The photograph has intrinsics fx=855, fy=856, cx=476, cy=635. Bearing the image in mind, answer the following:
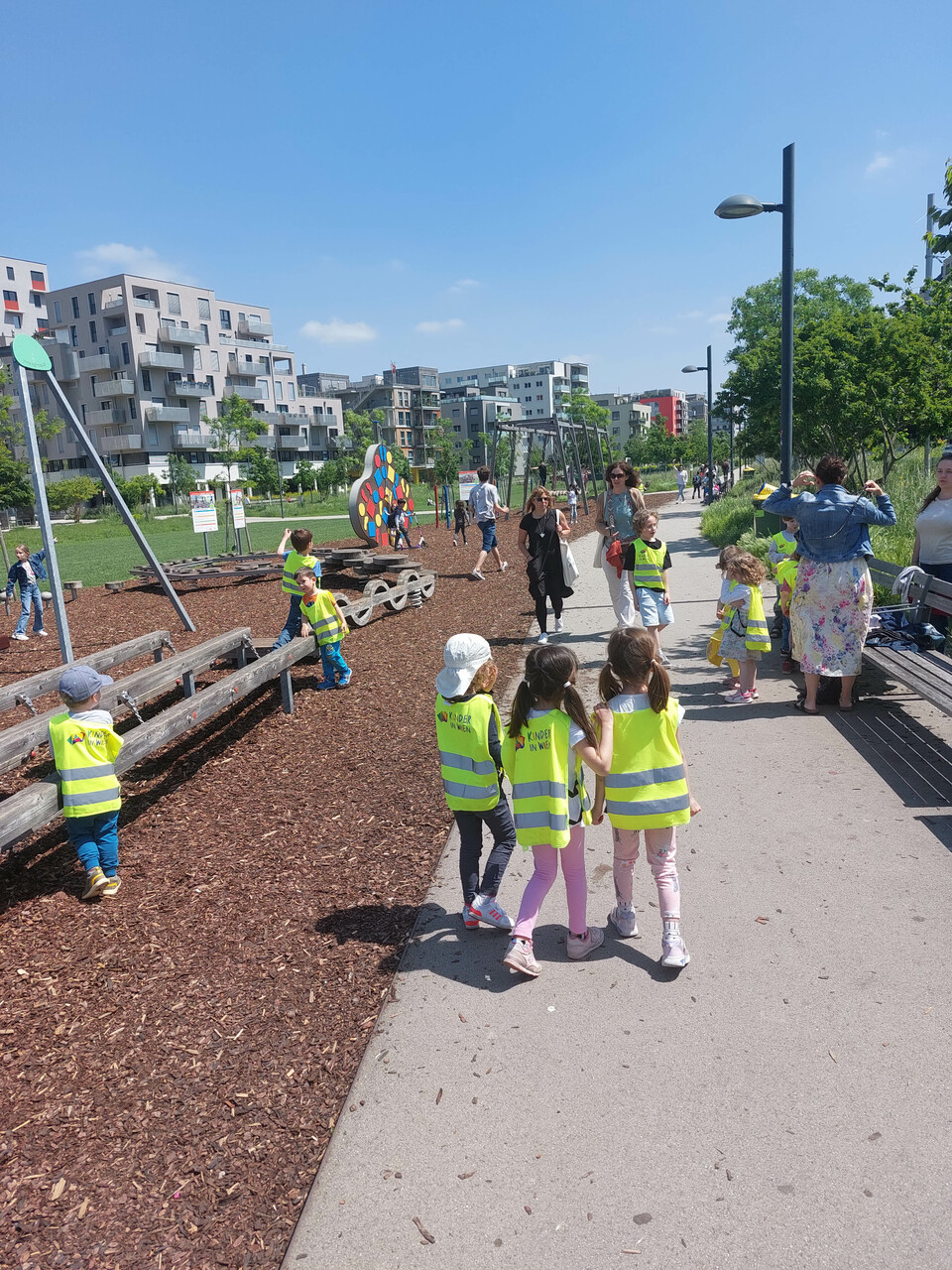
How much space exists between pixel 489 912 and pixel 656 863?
797mm

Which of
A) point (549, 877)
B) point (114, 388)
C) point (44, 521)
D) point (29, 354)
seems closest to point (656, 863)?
point (549, 877)

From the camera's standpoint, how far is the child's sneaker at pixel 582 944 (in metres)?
3.57

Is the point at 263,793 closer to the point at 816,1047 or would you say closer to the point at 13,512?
the point at 816,1047

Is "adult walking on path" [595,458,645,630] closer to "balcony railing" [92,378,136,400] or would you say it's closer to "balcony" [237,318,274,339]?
"balcony railing" [92,378,136,400]

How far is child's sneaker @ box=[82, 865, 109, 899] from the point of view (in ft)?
14.0

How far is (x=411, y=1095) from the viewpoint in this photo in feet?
9.37

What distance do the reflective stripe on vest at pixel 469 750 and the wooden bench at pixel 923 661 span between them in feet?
9.74

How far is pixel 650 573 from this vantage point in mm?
7562

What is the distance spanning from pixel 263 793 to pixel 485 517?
11.0m

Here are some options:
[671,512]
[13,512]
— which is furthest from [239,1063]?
[13,512]

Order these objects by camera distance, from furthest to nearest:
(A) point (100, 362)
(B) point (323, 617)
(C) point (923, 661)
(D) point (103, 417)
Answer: (D) point (103, 417) < (A) point (100, 362) < (B) point (323, 617) < (C) point (923, 661)

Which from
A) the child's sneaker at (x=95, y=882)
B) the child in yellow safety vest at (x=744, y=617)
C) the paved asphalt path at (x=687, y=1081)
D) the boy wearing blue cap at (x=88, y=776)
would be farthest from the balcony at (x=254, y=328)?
the paved asphalt path at (x=687, y=1081)

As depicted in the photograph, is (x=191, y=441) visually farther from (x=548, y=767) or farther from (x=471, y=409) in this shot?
(x=548, y=767)

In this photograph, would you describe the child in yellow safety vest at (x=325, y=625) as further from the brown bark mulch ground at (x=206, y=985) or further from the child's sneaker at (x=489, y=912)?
the child's sneaker at (x=489, y=912)
